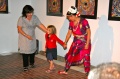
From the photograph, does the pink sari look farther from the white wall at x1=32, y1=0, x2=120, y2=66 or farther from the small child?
the white wall at x1=32, y1=0, x2=120, y2=66

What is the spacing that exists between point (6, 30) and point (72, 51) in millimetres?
2417

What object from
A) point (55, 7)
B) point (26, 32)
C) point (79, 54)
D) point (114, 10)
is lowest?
point (79, 54)

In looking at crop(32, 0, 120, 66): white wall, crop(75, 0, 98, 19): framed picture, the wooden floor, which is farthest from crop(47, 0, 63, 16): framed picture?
the wooden floor

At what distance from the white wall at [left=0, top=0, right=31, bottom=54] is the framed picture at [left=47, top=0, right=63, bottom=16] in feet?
2.91

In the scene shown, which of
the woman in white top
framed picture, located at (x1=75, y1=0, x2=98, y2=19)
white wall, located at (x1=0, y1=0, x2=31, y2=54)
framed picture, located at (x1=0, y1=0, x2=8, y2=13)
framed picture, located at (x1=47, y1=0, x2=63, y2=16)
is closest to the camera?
the woman in white top

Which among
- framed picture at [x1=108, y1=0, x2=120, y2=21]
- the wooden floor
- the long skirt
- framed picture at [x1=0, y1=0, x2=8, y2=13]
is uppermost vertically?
framed picture at [x1=0, y1=0, x2=8, y2=13]

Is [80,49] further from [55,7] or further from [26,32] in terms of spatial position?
[55,7]

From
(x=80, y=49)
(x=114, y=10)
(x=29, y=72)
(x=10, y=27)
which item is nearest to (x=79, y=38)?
(x=80, y=49)

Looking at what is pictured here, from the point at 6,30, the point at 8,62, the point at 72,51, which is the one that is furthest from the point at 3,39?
the point at 72,51

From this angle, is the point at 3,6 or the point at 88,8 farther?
the point at 3,6

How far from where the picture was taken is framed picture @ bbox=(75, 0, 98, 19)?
12.5 feet

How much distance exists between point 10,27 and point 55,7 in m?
1.40

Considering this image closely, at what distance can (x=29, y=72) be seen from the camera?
3828mm

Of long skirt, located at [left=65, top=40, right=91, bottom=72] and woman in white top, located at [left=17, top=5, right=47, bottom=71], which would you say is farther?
woman in white top, located at [left=17, top=5, right=47, bottom=71]
